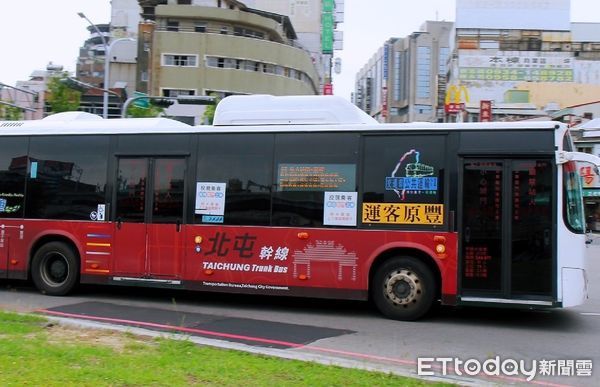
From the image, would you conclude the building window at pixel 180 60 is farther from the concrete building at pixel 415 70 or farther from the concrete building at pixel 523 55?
the concrete building at pixel 415 70

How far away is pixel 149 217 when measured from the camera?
9.82 metres

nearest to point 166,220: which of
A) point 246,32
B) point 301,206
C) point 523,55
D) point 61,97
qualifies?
point 301,206

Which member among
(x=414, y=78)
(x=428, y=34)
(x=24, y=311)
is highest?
(x=428, y=34)

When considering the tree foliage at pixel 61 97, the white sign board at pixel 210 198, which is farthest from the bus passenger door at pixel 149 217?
the tree foliage at pixel 61 97

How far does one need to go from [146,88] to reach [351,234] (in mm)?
50232

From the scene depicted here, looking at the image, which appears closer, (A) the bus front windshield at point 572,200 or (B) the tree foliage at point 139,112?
(A) the bus front windshield at point 572,200

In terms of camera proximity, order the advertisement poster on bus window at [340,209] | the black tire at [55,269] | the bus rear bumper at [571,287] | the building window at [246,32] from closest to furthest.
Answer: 1. the bus rear bumper at [571,287]
2. the advertisement poster on bus window at [340,209]
3. the black tire at [55,269]
4. the building window at [246,32]

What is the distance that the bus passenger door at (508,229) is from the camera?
26.4ft

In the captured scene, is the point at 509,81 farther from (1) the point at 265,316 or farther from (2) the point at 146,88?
(1) the point at 265,316

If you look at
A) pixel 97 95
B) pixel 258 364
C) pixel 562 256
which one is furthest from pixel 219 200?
pixel 97 95

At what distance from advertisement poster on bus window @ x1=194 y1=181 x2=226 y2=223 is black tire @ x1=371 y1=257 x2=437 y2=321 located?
265cm

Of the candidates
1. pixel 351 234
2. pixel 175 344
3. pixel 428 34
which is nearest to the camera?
pixel 175 344

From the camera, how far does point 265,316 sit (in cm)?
897

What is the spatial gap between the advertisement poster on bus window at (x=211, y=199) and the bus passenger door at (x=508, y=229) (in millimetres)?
3665
